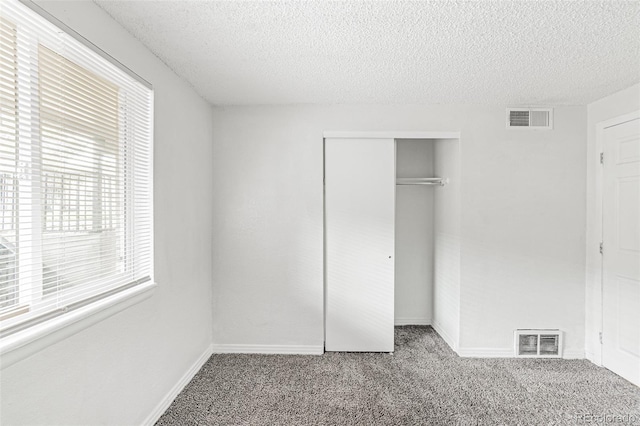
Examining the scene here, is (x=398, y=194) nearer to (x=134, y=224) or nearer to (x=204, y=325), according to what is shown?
(x=204, y=325)

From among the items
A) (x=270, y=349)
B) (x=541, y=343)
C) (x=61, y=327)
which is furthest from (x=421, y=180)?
(x=61, y=327)

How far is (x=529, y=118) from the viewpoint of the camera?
11.8 feet

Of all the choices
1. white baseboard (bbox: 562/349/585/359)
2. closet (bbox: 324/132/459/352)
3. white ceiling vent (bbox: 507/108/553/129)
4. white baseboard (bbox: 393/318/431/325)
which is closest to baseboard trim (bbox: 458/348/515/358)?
white baseboard (bbox: 562/349/585/359)

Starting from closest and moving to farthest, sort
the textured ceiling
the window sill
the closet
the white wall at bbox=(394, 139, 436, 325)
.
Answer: the window sill, the textured ceiling, the closet, the white wall at bbox=(394, 139, 436, 325)

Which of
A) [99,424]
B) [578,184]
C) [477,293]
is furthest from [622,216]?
[99,424]

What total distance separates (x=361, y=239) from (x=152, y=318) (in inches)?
79.3

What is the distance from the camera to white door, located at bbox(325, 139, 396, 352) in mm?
3662

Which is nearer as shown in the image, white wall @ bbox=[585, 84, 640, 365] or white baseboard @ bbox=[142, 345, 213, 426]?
white baseboard @ bbox=[142, 345, 213, 426]

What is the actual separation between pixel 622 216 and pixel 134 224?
3.87 m

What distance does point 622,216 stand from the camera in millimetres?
3180

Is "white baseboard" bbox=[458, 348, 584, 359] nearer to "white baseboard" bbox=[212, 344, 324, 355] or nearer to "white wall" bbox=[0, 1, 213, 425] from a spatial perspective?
"white baseboard" bbox=[212, 344, 324, 355]

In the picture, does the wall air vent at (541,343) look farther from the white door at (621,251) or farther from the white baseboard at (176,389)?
the white baseboard at (176,389)

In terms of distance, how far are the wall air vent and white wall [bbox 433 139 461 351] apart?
1.91 ft

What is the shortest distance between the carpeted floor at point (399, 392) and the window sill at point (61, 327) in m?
0.99
